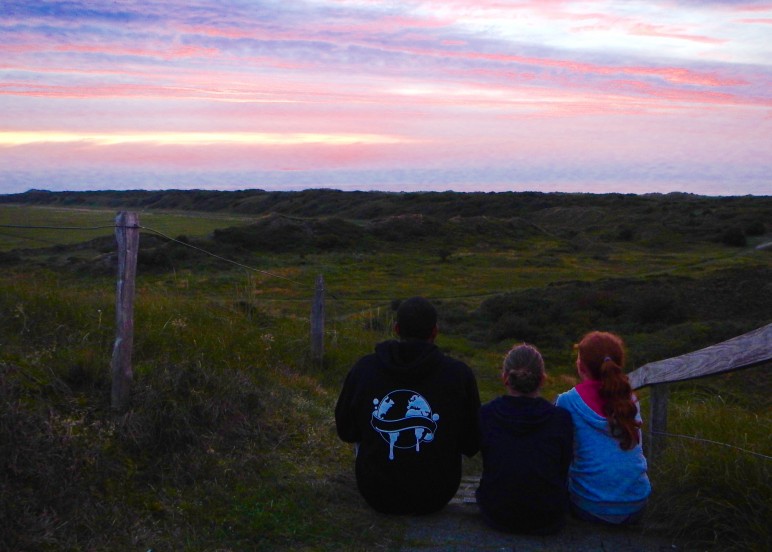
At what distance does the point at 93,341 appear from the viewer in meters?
6.90

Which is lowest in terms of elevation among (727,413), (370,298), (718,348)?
(370,298)

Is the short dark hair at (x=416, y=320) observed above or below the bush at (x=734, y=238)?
above

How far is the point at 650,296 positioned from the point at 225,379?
15430 millimetres

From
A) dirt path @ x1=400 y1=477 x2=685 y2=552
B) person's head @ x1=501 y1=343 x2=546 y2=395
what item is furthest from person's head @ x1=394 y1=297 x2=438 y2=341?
dirt path @ x1=400 y1=477 x2=685 y2=552

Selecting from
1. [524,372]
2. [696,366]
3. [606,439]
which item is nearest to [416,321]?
[524,372]

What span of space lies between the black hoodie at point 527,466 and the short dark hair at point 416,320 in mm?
558

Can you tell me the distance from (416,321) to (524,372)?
0.62 m

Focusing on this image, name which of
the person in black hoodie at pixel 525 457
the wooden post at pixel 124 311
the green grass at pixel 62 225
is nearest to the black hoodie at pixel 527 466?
the person in black hoodie at pixel 525 457

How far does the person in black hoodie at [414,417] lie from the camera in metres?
4.27

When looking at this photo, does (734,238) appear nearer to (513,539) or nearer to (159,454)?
(513,539)

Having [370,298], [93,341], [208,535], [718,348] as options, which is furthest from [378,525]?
[370,298]

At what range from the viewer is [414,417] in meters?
4.27

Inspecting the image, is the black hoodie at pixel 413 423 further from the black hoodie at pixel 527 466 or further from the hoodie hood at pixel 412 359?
the black hoodie at pixel 527 466

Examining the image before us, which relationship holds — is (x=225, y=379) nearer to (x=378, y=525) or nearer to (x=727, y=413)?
(x=378, y=525)
